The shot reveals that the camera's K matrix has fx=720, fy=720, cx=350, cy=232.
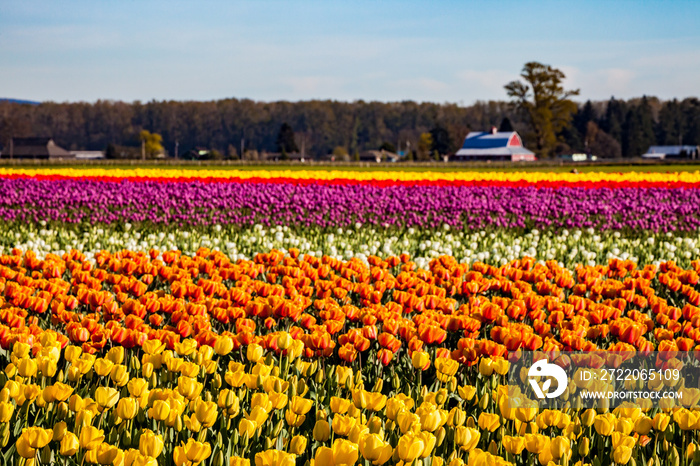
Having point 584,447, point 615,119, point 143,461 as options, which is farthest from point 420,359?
point 615,119

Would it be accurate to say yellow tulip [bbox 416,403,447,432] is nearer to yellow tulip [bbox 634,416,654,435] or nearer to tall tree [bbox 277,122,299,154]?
yellow tulip [bbox 634,416,654,435]

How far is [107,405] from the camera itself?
9.42ft

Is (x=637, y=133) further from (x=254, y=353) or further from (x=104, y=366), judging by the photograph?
(x=104, y=366)

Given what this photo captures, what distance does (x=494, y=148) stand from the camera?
102 m

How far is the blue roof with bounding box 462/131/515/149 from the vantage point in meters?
103

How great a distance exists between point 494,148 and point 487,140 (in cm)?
294

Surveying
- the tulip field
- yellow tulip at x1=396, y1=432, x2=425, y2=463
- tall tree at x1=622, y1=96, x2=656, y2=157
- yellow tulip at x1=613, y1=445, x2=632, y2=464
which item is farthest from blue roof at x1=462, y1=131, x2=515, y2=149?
yellow tulip at x1=396, y1=432, x2=425, y2=463

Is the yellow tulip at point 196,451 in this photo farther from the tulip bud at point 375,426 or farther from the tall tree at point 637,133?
the tall tree at point 637,133

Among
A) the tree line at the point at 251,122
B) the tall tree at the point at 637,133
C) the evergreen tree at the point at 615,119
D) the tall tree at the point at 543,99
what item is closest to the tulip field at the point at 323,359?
A: the tall tree at the point at 543,99

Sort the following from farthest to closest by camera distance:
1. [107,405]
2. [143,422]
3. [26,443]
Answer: [143,422] → [107,405] → [26,443]

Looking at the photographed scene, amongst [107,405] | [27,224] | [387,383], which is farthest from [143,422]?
[27,224]

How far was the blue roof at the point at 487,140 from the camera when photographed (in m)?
103

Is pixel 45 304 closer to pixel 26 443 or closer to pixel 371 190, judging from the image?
pixel 26 443

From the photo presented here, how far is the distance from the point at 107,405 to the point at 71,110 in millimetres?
163375
